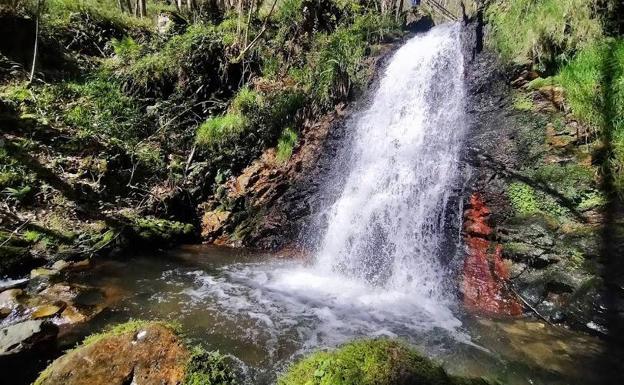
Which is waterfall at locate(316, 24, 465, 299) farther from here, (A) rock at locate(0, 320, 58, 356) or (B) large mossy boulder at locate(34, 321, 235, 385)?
(A) rock at locate(0, 320, 58, 356)

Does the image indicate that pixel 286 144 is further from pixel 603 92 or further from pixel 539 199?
pixel 603 92

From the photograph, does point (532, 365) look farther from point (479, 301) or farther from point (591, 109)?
point (591, 109)

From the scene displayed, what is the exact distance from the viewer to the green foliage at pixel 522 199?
5285 millimetres

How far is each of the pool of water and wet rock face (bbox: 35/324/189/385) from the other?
35.5 inches

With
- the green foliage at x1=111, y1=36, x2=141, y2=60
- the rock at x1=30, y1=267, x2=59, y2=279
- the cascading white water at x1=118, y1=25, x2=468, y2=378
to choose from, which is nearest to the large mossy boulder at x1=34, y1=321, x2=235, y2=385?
Answer: the cascading white water at x1=118, y1=25, x2=468, y2=378

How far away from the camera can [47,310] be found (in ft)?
14.4

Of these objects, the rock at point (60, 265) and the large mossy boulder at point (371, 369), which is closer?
the large mossy boulder at point (371, 369)

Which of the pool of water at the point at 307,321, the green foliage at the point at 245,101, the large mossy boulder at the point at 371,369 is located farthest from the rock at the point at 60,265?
the green foliage at the point at 245,101

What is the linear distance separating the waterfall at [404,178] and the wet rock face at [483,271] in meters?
0.39

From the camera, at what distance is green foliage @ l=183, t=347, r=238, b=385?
2.53 m

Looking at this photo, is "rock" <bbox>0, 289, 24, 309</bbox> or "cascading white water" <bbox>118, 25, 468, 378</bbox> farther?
"rock" <bbox>0, 289, 24, 309</bbox>

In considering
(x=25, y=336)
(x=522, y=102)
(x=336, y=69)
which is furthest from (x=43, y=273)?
(x=522, y=102)

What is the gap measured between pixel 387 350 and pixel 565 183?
410 cm

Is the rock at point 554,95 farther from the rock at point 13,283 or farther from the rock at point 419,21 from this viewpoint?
the rock at point 419,21
